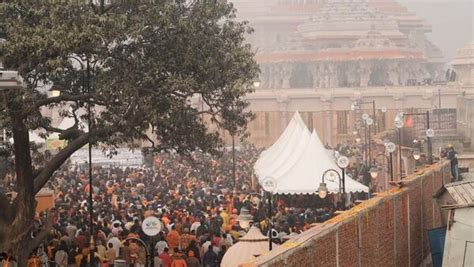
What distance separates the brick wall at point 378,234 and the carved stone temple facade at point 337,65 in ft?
149

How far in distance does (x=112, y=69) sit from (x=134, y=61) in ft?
1.39

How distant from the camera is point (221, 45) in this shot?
25469 millimetres

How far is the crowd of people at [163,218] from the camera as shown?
22.9 metres

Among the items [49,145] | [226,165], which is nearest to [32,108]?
[49,145]

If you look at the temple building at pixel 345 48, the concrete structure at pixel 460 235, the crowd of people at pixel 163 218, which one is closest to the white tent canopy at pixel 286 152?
the crowd of people at pixel 163 218

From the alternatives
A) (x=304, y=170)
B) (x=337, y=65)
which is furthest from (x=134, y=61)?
(x=337, y=65)

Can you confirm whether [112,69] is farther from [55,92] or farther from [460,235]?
[460,235]

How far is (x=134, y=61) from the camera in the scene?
79.5 feet

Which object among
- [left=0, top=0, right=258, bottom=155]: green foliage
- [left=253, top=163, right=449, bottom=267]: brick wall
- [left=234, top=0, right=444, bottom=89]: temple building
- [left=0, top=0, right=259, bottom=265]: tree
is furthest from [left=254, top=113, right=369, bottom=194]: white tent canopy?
[left=234, top=0, right=444, bottom=89]: temple building

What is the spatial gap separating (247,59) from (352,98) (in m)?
67.6

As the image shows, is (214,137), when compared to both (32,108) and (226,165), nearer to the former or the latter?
(32,108)

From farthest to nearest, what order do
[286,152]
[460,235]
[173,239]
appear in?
[286,152] < [173,239] < [460,235]

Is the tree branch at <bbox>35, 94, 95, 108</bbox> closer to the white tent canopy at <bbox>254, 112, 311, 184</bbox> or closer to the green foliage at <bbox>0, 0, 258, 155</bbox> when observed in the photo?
the green foliage at <bbox>0, 0, 258, 155</bbox>

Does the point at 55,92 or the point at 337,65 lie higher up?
the point at 337,65
